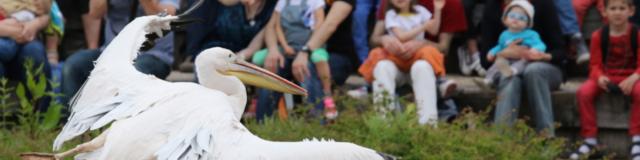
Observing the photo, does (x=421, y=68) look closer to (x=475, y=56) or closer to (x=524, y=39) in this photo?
(x=524, y=39)

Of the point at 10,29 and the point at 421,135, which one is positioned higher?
the point at 10,29

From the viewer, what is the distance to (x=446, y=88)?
41.3ft

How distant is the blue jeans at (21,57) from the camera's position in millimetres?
12828

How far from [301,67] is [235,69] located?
3.07 metres

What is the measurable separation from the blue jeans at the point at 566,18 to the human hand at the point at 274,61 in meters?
2.12

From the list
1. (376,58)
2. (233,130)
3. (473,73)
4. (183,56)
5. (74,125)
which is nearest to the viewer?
(233,130)

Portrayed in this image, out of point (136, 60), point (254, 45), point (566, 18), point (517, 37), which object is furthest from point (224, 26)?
point (566, 18)

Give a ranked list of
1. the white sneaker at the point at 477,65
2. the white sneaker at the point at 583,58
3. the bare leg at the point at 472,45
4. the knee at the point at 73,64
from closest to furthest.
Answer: the knee at the point at 73,64, the white sneaker at the point at 583,58, the white sneaker at the point at 477,65, the bare leg at the point at 472,45

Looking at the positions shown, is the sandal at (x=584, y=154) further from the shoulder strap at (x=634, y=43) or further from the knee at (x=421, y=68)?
the knee at (x=421, y=68)

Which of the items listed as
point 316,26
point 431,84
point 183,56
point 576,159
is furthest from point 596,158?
point 183,56

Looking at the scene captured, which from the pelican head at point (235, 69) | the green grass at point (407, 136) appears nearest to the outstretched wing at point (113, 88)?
the pelican head at point (235, 69)

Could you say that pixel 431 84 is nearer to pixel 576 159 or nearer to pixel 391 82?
pixel 391 82

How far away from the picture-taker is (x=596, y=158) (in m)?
12.2

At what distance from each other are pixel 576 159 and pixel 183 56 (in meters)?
4.24
